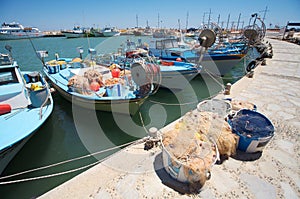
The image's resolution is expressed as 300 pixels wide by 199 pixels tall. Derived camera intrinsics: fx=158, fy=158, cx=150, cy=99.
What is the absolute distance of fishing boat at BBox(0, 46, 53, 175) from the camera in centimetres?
375

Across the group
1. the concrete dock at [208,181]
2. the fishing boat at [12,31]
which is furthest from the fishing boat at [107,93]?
the fishing boat at [12,31]

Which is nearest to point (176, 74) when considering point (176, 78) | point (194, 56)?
point (176, 78)

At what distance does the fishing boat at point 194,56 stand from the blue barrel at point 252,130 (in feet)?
27.9

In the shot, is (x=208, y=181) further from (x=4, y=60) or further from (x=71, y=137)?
(x=4, y=60)

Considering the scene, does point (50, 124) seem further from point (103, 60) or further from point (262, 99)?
point (262, 99)

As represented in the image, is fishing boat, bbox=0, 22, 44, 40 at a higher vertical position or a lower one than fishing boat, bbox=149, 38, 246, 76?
higher

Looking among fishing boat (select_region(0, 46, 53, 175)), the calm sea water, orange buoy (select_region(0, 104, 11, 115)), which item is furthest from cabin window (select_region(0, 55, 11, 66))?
orange buoy (select_region(0, 104, 11, 115))

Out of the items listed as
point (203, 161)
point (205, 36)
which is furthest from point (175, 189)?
point (205, 36)

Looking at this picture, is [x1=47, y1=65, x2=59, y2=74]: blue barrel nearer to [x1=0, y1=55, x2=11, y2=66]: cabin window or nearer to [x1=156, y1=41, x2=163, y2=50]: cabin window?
[x1=0, y1=55, x2=11, y2=66]: cabin window

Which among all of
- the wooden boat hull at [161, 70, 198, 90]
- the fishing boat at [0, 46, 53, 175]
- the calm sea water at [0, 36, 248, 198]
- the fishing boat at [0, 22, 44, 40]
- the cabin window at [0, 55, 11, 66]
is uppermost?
the fishing boat at [0, 22, 44, 40]

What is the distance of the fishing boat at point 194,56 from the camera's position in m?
11.8

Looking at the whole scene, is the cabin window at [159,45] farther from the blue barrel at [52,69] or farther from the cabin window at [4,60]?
the cabin window at [4,60]

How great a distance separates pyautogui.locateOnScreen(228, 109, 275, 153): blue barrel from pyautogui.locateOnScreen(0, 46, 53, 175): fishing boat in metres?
4.96

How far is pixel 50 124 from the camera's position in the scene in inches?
241
